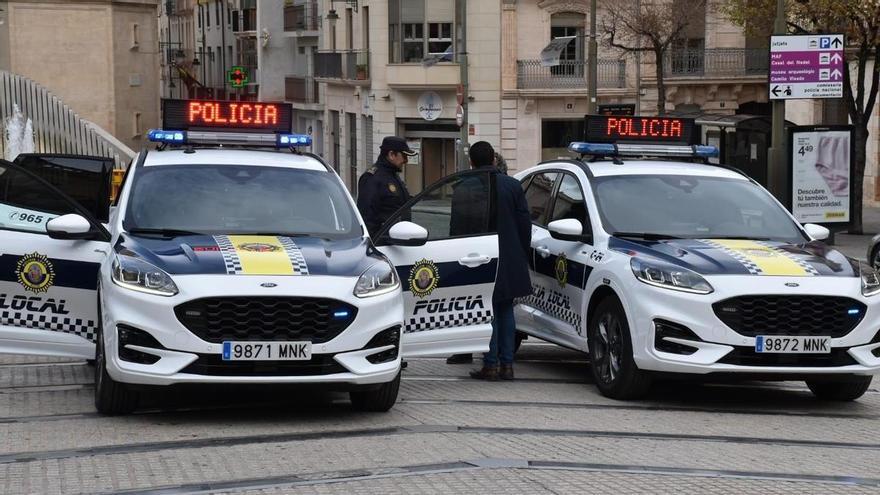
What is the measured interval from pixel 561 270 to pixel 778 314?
2121 millimetres

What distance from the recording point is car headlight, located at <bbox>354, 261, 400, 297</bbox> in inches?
349

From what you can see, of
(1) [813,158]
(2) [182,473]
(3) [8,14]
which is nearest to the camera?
(2) [182,473]

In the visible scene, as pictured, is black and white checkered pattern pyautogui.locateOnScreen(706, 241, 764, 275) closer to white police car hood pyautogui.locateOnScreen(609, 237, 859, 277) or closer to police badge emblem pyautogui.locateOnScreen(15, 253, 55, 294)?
white police car hood pyautogui.locateOnScreen(609, 237, 859, 277)

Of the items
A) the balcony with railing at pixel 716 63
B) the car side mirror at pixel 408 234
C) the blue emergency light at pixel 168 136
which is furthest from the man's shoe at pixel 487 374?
the balcony with railing at pixel 716 63

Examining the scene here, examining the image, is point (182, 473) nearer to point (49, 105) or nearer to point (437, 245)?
point (437, 245)

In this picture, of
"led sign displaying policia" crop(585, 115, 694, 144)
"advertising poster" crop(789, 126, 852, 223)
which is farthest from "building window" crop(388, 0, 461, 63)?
"led sign displaying policia" crop(585, 115, 694, 144)

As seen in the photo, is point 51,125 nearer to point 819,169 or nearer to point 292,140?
point 819,169

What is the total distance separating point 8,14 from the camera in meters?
59.7

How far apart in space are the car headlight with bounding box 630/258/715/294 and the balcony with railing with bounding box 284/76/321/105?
2080 inches

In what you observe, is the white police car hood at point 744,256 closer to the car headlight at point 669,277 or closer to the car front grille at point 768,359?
the car headlight at point 669,277

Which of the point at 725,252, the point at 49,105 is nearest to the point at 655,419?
the point at 725,252

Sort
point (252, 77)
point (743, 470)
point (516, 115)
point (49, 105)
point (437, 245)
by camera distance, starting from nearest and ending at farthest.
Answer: point (743, 470)
point (437, 245)
point (49, 105)
point (516, 115)
point (252, 77)

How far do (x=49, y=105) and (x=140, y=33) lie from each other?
80.9 ft

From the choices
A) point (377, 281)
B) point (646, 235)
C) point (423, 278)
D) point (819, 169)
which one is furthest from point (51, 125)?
point (377, 281)
